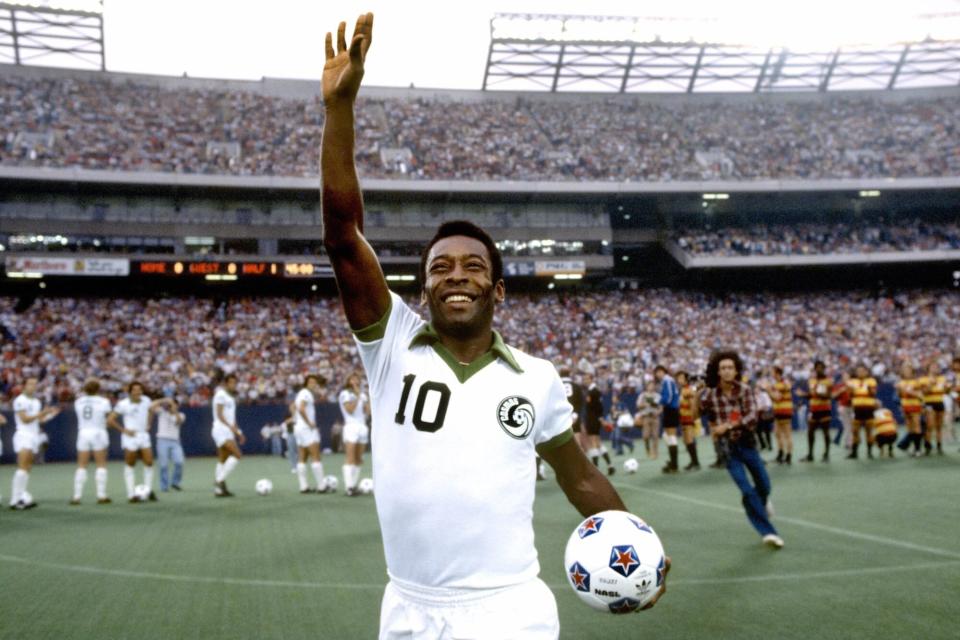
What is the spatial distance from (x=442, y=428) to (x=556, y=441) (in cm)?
60

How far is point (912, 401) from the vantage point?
1730cm

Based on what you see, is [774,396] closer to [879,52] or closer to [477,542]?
[477,542]

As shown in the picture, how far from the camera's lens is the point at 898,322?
38.8 m

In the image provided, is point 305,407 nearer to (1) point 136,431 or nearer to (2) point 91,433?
(1) point 136,431

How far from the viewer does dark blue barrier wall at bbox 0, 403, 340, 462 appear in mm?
23562

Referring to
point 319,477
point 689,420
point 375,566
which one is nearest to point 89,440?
point 319,477

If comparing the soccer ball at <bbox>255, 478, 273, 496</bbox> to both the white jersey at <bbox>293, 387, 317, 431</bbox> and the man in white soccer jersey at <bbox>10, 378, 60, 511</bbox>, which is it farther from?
the man in white soccer jersey at <bbox>10, 378, 60, 511</bbox>

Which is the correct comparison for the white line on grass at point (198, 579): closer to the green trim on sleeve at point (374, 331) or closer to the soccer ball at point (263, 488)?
the green trim on sleeve at point (374, 331)

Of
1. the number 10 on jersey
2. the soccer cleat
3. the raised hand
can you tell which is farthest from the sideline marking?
the raised hand

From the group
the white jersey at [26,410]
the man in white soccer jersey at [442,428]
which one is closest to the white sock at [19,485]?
the white jersey at [26,410]

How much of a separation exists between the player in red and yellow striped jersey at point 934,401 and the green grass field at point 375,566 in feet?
13.6

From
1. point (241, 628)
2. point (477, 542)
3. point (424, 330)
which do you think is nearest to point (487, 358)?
point (424, 330)

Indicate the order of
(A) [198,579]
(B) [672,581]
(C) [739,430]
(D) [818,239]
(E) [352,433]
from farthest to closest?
(D) [818,239], (E) [352,433], (C) [739,430], (A) [198,579], (B) [672,581]

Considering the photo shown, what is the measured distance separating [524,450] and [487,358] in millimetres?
352
